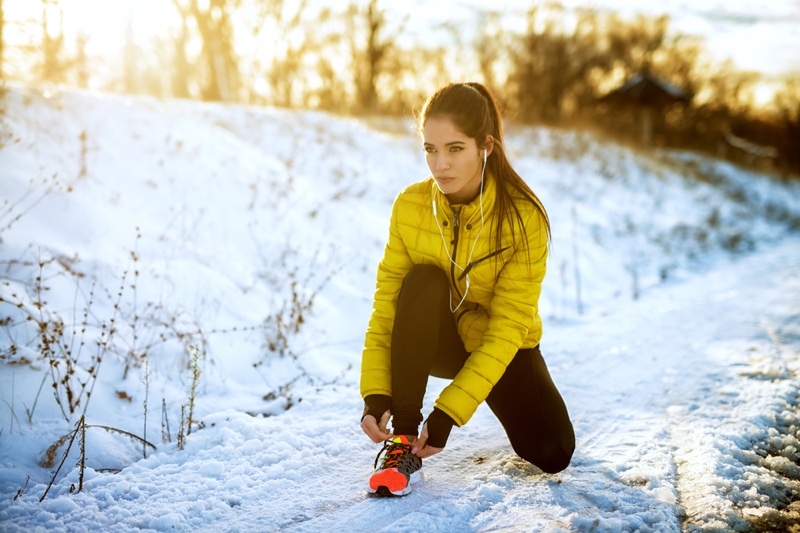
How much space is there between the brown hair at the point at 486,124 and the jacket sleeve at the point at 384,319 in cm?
49

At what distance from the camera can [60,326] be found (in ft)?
9.20

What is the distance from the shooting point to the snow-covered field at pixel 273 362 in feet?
6.70

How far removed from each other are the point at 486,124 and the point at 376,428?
4.69 feet

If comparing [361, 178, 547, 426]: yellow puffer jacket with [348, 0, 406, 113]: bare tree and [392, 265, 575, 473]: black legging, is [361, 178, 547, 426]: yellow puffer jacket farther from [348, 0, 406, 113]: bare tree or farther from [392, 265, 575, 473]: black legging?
[348, 0, 406, 113]: bare tree

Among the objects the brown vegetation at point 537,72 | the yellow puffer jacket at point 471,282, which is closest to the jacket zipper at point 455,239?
the yellow puffer jacket at point 471,282

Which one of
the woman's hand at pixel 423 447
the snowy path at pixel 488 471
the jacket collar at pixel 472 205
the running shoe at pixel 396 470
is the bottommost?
the snowy path at pixel 488 471

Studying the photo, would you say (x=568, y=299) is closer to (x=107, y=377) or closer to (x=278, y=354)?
(x=278, y=354)

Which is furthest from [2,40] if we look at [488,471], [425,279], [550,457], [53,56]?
[550,457]

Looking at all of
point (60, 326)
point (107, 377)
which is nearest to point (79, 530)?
point (107, 377)

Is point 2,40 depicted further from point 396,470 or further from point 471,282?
point 396,470

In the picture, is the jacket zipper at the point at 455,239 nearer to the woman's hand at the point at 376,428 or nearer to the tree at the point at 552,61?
the woman's hand at the point at 376,428

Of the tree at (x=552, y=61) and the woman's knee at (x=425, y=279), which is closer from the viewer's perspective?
the woman's knee at (x=425, y=279)

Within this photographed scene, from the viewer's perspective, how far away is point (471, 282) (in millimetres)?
2404

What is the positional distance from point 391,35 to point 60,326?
2285 cm
